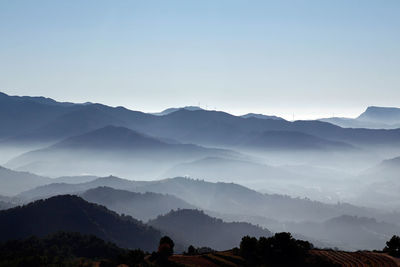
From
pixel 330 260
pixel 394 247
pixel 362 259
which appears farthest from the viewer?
pixel 394 247

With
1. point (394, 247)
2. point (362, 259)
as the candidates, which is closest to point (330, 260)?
point (362, 259)

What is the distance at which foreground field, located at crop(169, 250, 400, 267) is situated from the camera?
95.2 meters

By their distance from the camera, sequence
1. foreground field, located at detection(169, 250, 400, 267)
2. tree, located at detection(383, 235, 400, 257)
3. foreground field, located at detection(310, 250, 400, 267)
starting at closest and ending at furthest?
foreground field, located at detection(310, 250, 400, 267) → foreground field, located at detection(169, 250, 400, 267) → tree, located at detection(383, 235, 400, 257)

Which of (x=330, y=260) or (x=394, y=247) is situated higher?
(x=394, y=247)

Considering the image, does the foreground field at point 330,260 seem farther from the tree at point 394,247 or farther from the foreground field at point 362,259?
the tree at point 394,247

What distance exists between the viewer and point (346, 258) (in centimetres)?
10281

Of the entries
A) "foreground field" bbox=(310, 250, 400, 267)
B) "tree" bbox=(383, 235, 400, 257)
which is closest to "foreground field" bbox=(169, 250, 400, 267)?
"foreground field" bbox=(310, 250, 400, 267)

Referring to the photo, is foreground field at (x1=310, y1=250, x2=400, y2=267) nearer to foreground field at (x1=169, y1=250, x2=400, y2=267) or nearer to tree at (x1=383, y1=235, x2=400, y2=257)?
foreground field at (x1=169, y1=250, x2=400, y2=267)

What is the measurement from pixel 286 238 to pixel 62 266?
74.2m

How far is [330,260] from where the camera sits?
98438 millimetres

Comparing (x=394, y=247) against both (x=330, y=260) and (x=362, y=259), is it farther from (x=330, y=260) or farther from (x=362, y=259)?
(x=330, y=260)

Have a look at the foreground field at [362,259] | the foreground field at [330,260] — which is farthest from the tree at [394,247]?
the foreground field at [362,259]

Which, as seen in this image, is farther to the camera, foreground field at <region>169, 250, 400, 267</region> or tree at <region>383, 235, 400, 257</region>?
tree at <region>383, 235, 400, 257</region>

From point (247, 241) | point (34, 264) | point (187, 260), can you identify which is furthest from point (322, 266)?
point (34, 264)
